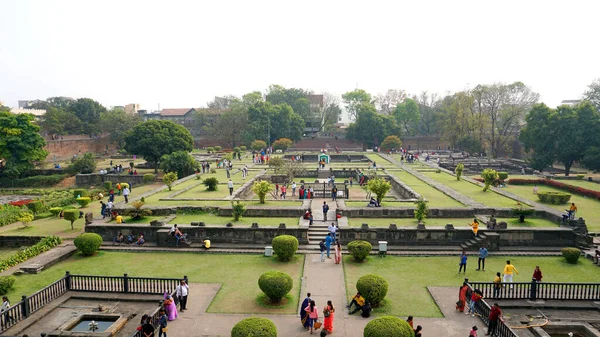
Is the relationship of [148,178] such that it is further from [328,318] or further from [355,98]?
[355,98]

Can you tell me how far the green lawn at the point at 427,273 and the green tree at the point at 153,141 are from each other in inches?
1144

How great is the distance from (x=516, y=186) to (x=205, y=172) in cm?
2619

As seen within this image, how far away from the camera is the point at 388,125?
69.1m

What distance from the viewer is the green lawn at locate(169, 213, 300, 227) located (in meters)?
19.5

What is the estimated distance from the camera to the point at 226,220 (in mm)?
20266

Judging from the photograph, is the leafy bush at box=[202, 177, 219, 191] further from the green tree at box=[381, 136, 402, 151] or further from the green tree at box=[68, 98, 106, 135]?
the green tree at box=[68, 98, 106, 135]

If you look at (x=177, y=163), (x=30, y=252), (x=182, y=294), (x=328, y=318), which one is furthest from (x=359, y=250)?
(x=177, y=163)

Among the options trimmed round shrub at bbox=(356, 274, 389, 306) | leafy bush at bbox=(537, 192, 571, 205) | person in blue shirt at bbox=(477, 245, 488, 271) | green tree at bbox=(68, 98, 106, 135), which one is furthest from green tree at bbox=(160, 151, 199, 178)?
green tree at bbox=(68, 98, 106, 135)

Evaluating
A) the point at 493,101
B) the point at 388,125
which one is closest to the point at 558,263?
the point at 493,101

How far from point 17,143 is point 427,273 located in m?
40.9

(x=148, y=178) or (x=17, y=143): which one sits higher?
(x=17, y=143)

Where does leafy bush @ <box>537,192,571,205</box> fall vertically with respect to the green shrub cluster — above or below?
above

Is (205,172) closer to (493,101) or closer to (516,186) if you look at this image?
Result: (516,186)

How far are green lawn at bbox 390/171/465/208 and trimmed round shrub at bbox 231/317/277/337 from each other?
15.4 metres
